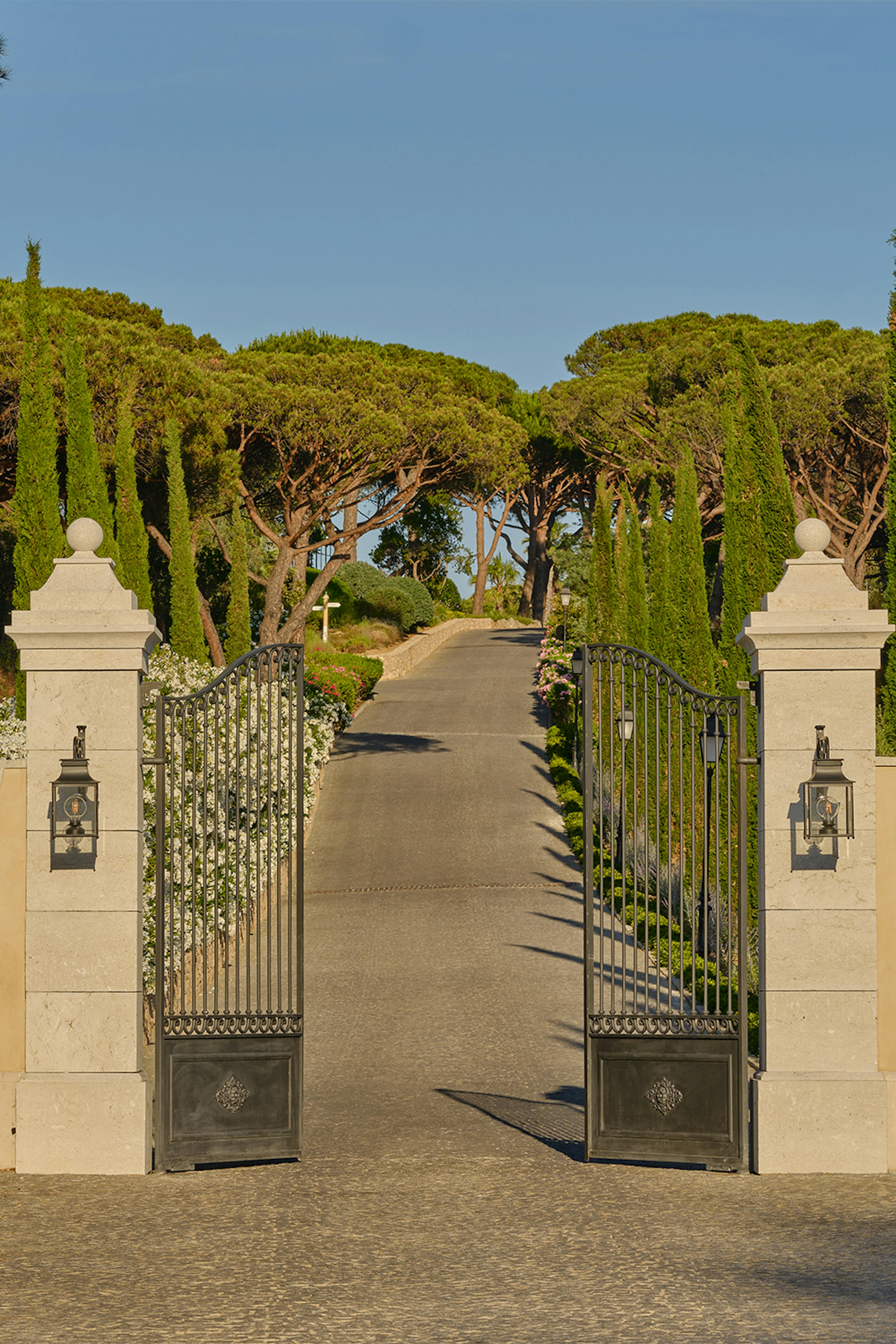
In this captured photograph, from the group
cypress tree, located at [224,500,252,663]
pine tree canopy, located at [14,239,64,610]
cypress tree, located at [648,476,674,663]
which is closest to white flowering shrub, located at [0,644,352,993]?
pine tree canopy, located at [14,239,64,610]

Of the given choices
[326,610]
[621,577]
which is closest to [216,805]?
[621,577]

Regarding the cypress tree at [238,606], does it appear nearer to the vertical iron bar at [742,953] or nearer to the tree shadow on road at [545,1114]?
the tree shadow on road at [545,1114]

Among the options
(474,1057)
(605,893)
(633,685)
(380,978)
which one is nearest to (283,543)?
(605,893)

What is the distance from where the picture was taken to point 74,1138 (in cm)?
721

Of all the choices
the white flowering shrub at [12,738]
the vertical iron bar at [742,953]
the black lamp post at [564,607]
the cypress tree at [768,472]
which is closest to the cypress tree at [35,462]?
the white flowering shrub at [12,738]

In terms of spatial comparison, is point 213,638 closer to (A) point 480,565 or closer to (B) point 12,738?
(B) point 12,738

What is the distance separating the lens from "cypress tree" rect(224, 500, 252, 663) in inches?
1074

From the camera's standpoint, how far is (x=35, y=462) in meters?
18.0

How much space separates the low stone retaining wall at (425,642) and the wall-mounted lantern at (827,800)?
34721 mm

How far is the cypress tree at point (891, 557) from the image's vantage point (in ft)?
42.2

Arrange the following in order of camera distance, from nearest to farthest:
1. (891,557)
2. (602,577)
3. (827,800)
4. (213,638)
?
(827,800) → (891,557) → (602,577) → (213,638)

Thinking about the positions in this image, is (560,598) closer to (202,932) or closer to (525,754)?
(525,754)

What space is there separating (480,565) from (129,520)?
40.5 m

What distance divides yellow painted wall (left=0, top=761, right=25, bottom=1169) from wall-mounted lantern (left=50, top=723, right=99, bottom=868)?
1.08 feet
